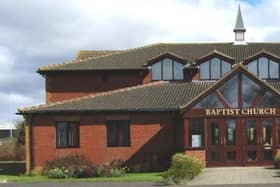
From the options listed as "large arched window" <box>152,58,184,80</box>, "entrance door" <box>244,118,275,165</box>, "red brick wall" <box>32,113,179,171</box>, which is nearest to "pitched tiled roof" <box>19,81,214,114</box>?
"red brick wall" <box>32,113,179,171</box>

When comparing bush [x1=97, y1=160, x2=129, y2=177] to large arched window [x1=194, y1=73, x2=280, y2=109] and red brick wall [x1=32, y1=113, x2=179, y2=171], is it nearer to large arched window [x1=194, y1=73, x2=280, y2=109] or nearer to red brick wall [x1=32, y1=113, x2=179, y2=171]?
red brick wall [x1=32, y1=113, x2=179, y2=171]

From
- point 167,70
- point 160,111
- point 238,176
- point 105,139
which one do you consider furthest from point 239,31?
point 238,176

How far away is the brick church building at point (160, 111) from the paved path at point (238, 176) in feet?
6.79

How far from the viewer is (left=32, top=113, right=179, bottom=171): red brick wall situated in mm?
37250

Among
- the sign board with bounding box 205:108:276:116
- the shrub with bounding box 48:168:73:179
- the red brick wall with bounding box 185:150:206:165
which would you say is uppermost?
the sign board with bounding box 205:108:276:116

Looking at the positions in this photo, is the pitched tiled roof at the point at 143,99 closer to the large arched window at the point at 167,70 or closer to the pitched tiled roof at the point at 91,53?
the large arched window at the point at 167,70

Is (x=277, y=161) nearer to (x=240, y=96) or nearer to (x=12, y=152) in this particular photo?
(x=240, y=96)

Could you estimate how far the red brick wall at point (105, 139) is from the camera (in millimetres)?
37250

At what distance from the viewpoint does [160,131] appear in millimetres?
37500

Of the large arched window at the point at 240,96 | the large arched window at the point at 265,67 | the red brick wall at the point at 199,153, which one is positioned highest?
the large arched window at the point at 265,67

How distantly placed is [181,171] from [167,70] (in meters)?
16.1

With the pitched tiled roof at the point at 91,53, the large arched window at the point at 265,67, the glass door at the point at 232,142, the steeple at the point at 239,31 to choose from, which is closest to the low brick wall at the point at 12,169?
the pitched tiled roof at the point at 91,53

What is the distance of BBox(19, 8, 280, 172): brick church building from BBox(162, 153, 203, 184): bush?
5.82 metres

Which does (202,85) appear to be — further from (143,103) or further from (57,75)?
(57,75)
